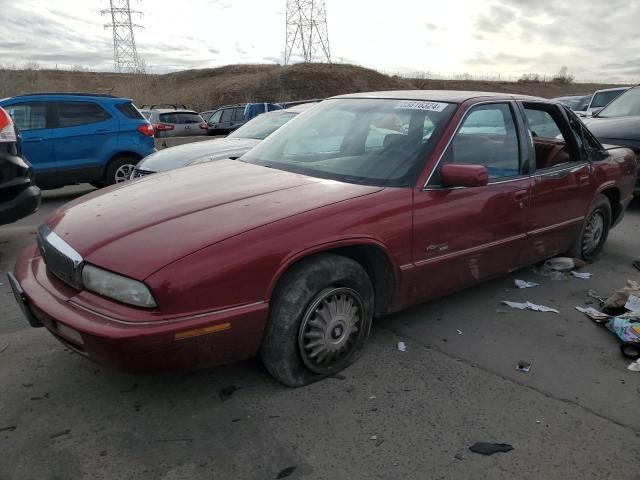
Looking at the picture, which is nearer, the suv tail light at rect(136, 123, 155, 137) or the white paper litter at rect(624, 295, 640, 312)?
the white paper litter at rect(624, 295, 640, 312)

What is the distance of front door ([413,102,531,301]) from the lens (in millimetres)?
3408

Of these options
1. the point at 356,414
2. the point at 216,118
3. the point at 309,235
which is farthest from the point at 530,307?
the point at 216,118

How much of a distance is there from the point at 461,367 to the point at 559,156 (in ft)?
8.11

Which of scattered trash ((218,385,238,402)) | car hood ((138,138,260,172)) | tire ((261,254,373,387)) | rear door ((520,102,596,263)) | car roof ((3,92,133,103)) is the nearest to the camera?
tire ((261,254,373,387))

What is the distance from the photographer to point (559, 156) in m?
4.77

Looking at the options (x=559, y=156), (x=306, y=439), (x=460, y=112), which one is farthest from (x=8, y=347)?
(x=559, y=156)

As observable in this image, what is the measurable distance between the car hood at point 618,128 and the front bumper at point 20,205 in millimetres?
7268

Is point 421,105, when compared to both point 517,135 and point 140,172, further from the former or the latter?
point 140,172

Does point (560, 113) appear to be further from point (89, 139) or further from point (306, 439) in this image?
point (89, 139)

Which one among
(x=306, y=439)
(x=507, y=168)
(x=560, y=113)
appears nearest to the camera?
(x=306, y=439)

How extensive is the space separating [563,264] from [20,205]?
5.03 meters

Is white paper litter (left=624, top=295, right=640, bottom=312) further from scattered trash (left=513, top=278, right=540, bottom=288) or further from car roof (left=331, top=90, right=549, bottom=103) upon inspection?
car roof (left=331, top=90, right=549, bottom=103)

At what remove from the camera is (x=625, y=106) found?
29.4 feet

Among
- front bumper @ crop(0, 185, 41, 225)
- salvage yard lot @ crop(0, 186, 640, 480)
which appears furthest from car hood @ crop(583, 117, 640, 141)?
front bumper @ crop(0, 185, 41, 225)
